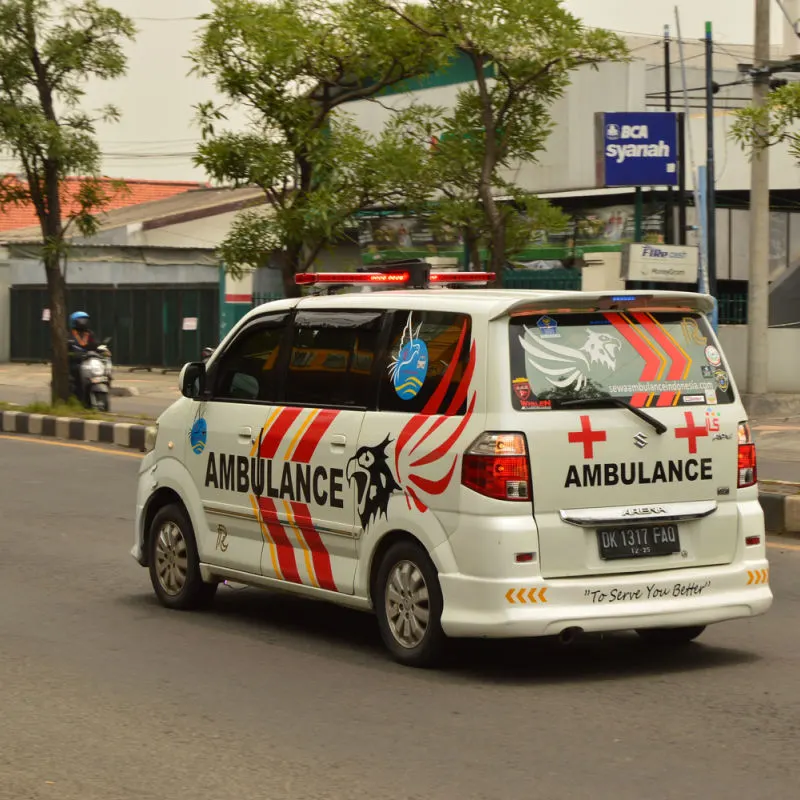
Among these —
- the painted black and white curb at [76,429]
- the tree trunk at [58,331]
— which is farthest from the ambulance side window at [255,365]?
the tree trunk at [58,331]

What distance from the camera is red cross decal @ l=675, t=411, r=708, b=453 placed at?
6.97m

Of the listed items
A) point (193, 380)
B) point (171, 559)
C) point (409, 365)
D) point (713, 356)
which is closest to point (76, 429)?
point (171, 559)

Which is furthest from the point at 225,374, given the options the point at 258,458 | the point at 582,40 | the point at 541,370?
the point at 582,40

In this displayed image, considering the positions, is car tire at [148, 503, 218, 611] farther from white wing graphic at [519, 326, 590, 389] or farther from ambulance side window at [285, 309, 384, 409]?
white wing graphic at [519, 326, 590, 389]

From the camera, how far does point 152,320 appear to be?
40.8 m

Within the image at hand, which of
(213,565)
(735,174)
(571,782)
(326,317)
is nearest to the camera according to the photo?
(571,782)

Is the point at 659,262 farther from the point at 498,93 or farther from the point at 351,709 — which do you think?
the point at 351,709

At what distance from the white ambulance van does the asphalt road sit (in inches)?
11.7

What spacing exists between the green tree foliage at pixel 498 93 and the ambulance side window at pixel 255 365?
30.4 feet

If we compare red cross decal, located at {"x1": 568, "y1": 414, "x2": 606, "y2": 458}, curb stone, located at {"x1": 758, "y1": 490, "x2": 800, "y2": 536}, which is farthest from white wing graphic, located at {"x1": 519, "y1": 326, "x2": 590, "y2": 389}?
curb stone, located at {"x1": 758, "y1": 490, "x2": 800, "y2": 536}

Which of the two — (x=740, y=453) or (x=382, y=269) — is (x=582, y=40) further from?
(x=740, y=453)

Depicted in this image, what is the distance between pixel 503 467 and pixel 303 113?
13214mm

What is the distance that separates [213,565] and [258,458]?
0.76m

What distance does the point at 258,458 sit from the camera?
26.0 ft
